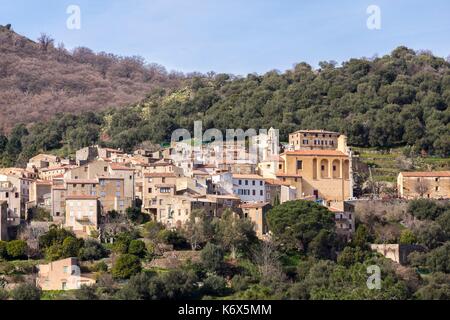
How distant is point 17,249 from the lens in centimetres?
5638

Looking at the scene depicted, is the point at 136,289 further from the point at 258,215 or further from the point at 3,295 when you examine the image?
the point at 258,215

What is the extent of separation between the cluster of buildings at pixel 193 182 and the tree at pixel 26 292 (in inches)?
272

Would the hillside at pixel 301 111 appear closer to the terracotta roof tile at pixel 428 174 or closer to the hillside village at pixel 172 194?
the hillside village at pixel 172 194

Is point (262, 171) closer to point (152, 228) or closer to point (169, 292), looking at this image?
point (152, 228)

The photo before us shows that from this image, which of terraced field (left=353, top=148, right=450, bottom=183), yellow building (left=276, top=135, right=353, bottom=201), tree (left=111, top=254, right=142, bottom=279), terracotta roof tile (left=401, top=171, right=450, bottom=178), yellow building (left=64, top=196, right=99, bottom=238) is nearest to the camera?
tree (left=111, top=254, right=142, bottom=279)

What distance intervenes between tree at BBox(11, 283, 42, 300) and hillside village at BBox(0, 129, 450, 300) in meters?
1.80

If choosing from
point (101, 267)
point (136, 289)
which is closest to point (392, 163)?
point (101, 267)

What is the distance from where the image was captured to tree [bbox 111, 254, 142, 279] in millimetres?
54188

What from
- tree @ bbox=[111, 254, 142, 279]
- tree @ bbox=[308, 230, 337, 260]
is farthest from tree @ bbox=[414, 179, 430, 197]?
tree @ bbox=[111, 254, 142, 279]

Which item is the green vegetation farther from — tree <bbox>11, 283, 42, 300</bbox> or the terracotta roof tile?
the terracotta roof tile

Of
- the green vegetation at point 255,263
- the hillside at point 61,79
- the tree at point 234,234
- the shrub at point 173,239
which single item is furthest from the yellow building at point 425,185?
the hillside at point 61,79

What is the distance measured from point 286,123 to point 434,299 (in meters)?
27.6

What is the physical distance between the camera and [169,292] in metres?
52.2

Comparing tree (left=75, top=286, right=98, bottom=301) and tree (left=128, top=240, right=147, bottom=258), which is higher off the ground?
tree (left=128, top=240, right=147, bottom=258)
